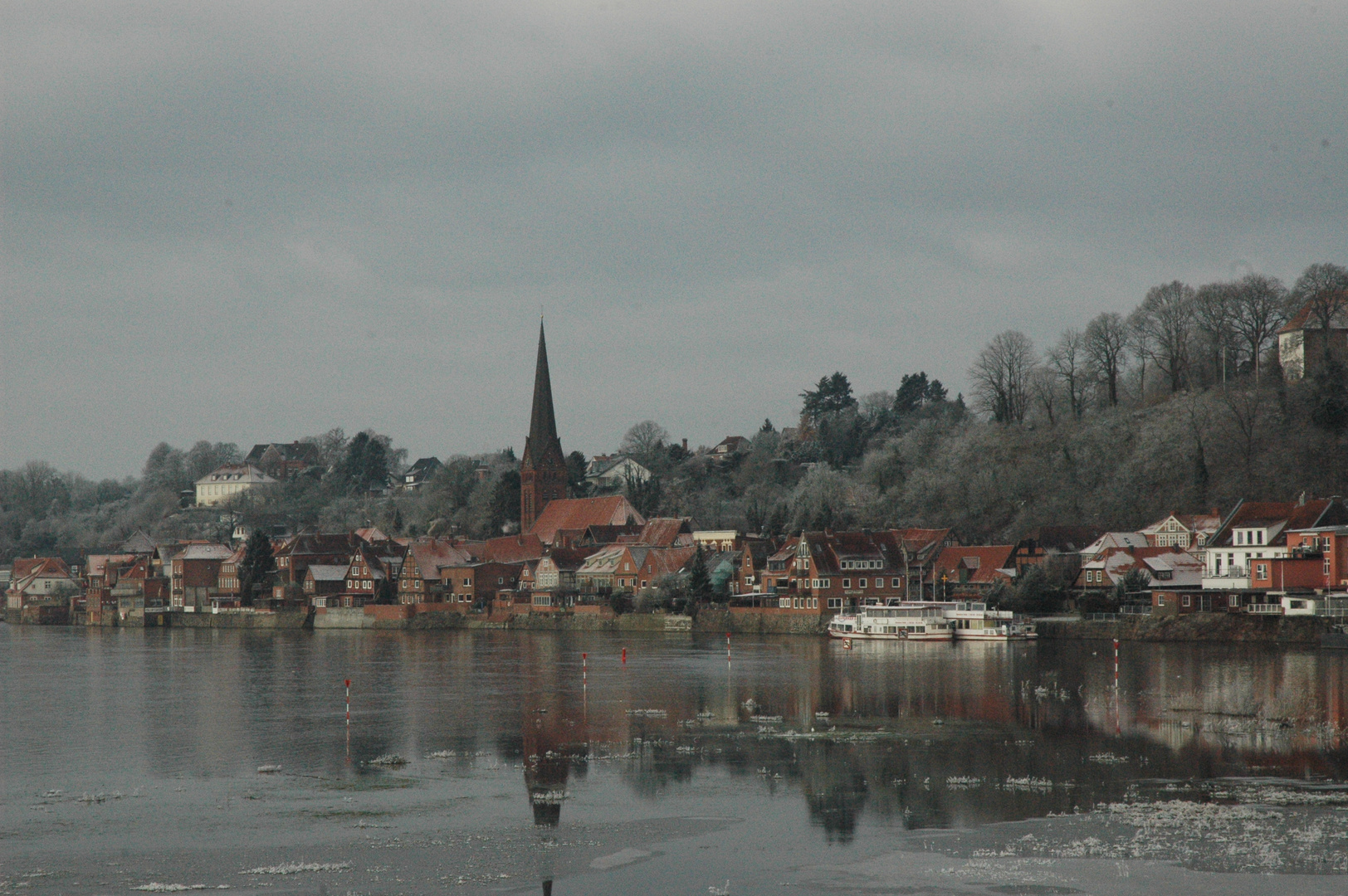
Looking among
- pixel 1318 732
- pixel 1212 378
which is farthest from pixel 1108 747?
pixel 1212 378

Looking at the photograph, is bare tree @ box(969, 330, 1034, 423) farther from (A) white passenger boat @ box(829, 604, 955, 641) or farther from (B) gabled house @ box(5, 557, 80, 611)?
(B) gabled house @ box(5, 557, 80, 611)

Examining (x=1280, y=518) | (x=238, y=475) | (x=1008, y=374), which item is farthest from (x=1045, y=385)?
(x=238, y=475)

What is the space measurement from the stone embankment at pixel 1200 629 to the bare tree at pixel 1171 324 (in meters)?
40.9

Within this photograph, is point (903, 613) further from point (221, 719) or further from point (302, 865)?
point (302, 865)

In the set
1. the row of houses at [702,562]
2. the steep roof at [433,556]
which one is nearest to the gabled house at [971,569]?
the row of houses at [702,562]

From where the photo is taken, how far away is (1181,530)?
3137 inches

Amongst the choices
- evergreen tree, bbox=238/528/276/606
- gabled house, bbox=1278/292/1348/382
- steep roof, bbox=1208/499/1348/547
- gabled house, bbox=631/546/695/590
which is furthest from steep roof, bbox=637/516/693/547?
steep roof, bbox=1208/499/1348/547

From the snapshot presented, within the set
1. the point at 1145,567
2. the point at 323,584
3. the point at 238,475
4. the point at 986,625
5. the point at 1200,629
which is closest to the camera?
the point at 1200,629

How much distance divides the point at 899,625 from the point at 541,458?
6413cm

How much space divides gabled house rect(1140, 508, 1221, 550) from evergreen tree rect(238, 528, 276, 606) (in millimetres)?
67890

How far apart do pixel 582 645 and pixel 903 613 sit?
1698 centimetres

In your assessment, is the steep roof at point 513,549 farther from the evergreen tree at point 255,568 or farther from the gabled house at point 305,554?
the evergreen tree at point 255,568

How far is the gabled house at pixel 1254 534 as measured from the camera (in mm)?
66000

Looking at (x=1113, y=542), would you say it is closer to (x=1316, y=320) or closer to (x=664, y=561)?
(x=1316, y=320)
